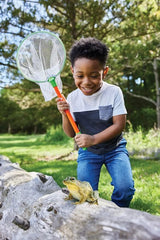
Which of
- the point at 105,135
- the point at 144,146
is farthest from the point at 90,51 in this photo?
the point at 144,146

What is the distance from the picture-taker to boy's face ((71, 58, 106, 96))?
236 centimetres

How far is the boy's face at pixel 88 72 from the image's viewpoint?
2357mm

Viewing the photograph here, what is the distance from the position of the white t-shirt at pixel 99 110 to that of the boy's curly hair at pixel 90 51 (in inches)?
14.2

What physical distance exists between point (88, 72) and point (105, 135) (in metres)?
0.64

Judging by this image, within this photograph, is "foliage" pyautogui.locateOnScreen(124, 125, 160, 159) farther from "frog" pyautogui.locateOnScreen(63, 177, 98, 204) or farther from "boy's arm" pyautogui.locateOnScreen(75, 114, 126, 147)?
"frog" pyautogui.locateOnScreen(63, 177, 98, 204)

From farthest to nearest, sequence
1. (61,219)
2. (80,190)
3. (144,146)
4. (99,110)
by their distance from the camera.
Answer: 1. (144,146)
2. (99,110)
3. (80,190)
4. (61,219)

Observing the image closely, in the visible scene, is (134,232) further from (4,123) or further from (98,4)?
(4,123)

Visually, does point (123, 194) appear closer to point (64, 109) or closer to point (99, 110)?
point (99, 110)

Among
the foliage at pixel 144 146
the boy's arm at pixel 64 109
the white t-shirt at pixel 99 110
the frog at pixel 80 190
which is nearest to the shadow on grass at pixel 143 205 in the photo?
the white t-shirt at pixel 99 110

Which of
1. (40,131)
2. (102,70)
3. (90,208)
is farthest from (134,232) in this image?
(40,131)

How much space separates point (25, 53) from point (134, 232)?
2.02 metres

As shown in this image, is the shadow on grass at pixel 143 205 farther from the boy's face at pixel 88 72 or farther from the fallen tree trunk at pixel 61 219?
the boy's face at pixel 88 72

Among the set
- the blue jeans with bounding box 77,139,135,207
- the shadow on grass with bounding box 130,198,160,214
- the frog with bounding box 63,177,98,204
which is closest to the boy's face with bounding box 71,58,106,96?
the blue jeans with bounding box 77,139,135,207

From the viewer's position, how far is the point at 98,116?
2717mm
